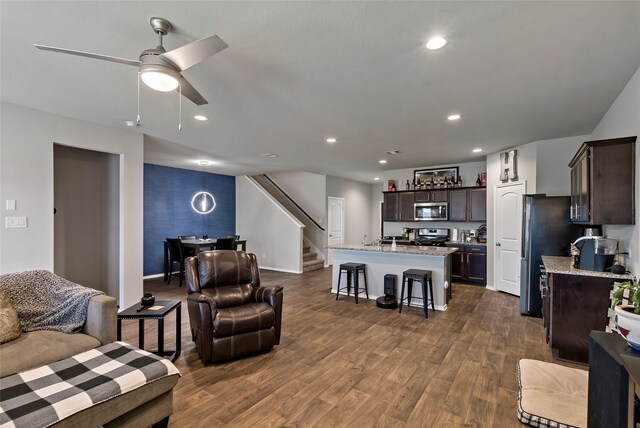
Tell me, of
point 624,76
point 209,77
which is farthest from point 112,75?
point 624,76

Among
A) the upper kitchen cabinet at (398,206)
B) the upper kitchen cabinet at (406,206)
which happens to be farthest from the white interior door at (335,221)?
the upper kitchen cabinet at (406,206)

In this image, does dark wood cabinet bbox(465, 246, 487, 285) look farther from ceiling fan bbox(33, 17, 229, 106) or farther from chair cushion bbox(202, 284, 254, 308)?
ceiling fan bbox(33, 17, 229, 106)

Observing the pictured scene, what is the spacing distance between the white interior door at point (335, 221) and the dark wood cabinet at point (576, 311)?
233 inches

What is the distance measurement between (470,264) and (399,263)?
2264 millimetres

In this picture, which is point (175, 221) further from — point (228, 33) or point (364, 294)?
point (228, 33)

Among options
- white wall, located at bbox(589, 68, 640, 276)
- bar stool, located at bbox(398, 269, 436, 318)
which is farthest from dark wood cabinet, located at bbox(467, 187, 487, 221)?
white wall, located at bbox(589, 68, 640, 276)

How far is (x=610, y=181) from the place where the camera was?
9.02 feet

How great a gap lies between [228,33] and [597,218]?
3.53 m

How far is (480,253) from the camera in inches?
241

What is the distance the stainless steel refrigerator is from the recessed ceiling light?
2.94 meters

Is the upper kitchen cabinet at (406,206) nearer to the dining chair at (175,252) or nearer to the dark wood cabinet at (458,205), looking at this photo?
the dark wood cabinet at (458,205)

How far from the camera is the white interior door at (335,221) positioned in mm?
8758

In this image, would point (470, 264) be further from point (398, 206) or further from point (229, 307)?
point (229, 307)

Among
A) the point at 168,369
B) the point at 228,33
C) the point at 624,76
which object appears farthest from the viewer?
the point at 624,76
